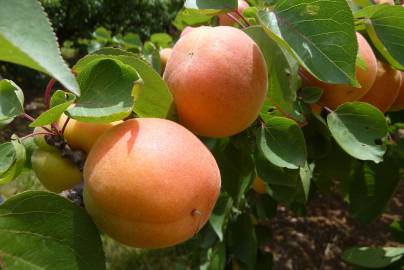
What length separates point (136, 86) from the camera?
1.84ft

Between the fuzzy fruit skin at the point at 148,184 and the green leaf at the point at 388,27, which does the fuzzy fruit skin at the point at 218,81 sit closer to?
the fuzzy fruit skin at the point at 148,184

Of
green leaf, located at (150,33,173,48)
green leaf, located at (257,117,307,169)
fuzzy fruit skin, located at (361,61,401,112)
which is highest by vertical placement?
green leaf, located at (257,117,307,169)

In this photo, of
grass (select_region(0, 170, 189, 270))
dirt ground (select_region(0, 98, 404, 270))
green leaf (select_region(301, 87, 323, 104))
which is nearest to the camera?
green leaf (select_region(301, 87, 323, 104))

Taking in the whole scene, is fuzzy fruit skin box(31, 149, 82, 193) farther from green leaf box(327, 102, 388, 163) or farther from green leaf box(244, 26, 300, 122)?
green leaf box(327, 102, 388, 163)

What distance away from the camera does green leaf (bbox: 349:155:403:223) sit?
1.09m

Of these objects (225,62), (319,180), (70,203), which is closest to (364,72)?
(225,62)

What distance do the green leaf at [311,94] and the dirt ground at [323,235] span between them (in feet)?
5.65

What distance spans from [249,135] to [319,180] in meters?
0.43

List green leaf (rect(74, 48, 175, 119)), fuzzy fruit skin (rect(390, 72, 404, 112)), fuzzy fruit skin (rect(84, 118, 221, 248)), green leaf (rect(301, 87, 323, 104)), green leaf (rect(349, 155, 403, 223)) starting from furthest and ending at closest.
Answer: green leaf (rect(349, 155, 403, 223)) < fuzzy fruit skin (rect(390, 72, 404, 112)) < green leaf (rect(301, 87, 323, 104)) < green leaf (rect(74, 48, 175, 119)) < fuzzy fruit skin (rect(84, 118, 221, 248))

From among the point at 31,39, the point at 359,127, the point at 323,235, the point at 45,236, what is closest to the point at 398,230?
the point at 359,127

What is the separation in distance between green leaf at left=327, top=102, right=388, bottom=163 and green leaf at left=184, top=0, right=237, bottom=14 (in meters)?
0.27

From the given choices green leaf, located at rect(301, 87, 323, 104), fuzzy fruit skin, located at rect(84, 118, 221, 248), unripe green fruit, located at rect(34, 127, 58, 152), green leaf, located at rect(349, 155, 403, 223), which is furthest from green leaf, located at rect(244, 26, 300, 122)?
green leaf, located at rect(349, 155, 403, 223)

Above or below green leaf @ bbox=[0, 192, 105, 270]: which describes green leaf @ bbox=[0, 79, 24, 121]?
above

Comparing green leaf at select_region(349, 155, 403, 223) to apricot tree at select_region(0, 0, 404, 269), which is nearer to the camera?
apricot tree at select_region(0, 0, 404, 269)
